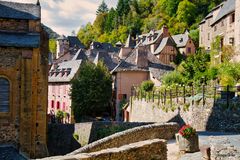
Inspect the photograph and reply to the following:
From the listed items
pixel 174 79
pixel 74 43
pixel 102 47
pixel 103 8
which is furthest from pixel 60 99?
pixel 103 8

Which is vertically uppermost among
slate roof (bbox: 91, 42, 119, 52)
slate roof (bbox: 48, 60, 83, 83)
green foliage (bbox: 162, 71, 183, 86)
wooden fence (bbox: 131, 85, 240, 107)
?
slate roof (bbox: 91, 42, 119, 52)

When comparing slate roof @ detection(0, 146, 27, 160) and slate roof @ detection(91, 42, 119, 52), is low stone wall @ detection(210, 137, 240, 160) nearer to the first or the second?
slate roof @ detection(0, 146, 27, 160)

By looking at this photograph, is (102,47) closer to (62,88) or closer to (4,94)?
(62,88)

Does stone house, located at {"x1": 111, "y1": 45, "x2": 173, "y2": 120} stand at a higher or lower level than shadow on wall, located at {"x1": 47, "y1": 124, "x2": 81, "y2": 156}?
higher

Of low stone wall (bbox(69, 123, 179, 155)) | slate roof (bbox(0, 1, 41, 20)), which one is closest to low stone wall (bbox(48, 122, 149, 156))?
low stone wall (bbox(69, 123, 179, 155))

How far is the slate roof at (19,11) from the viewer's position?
73.4ft

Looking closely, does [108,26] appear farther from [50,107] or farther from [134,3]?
[50,107]

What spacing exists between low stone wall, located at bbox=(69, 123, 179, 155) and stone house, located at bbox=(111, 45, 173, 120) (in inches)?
947

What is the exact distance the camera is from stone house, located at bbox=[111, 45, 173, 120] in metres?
43.4

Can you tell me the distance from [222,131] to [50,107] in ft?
130

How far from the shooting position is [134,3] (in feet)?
414

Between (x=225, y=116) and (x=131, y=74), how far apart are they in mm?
24284

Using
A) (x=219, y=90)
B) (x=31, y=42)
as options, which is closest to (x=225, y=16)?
(x=219, y=90)

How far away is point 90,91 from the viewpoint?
39.1 meters
